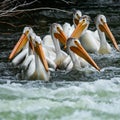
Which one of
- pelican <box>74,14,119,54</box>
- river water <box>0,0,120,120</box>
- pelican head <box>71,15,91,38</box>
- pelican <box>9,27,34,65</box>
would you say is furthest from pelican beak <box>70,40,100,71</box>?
pelican <box>74,14,119,54</box>

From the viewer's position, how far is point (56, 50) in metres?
11.0

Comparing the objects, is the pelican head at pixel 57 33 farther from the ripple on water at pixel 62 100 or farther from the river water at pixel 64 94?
the ripple on water at pixel 62 100

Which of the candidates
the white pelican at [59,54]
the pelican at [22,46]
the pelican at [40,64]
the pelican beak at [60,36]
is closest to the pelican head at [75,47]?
the white pelican at [59,54]

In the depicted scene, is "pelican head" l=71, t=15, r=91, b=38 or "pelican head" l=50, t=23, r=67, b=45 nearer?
"pelican head" l=50, t=23, r=67, b=45

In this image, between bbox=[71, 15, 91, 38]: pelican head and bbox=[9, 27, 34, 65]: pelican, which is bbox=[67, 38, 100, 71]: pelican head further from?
bbox=[71, 15, 91, 38]: pelican head

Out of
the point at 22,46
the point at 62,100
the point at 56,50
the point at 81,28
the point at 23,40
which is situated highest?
the point at 81,28

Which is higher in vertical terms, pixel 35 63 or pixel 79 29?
pixel 79 29

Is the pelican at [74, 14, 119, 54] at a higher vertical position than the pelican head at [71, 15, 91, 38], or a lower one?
lower

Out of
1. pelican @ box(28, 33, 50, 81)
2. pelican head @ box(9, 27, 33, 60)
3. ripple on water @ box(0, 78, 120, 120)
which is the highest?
pelican head @ box(9, 27, 33, 60)

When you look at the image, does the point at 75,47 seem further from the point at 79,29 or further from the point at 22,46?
the point at 79,29

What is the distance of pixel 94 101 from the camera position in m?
8.32

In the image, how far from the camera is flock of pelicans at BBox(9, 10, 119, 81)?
32.6 feet

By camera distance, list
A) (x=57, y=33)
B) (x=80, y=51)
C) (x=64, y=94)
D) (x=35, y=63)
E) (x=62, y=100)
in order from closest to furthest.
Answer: (x=62, y=100), (x=64, y=94), (x=35, y=63), (x=80, y=51), (x=57, y=33)

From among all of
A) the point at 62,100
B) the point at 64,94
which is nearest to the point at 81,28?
the point at 64,94
